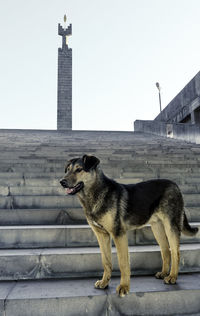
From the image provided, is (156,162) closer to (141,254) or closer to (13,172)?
(13,172)

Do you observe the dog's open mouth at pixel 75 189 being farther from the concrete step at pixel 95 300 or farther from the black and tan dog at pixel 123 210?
the concrete step at pixel 95 300

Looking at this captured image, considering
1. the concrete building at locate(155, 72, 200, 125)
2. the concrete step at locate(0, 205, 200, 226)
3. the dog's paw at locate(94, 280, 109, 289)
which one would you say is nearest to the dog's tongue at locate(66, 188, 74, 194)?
the dog's paw at locate(94, 280, 109, 289)

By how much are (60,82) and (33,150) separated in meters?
22.9

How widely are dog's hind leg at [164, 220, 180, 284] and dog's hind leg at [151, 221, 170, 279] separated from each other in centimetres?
15

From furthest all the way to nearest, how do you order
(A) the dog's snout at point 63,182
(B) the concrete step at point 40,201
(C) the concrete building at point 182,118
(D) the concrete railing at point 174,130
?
(C) the concrete building at point 182,118
(D) the concrete railing at point 174,130
(B) the concrete step at point 40,201
(A) the dog's snout at point 63,182

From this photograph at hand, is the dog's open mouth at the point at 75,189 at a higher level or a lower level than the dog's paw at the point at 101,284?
higher

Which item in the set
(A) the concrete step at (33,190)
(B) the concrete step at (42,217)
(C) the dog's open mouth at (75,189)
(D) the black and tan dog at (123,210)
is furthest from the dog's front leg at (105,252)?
(A) the concrete step at (33,190)

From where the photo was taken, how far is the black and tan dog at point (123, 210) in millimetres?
2652

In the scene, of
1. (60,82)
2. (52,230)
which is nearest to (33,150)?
(52,230)

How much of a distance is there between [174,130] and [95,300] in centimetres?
1271

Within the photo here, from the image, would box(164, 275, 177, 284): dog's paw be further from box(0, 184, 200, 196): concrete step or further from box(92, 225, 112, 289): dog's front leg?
box(0, 184, 200, 196): concrete step

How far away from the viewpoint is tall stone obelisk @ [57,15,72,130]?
2900 centimetres

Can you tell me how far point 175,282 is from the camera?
284 cm

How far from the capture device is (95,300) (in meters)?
2.51
